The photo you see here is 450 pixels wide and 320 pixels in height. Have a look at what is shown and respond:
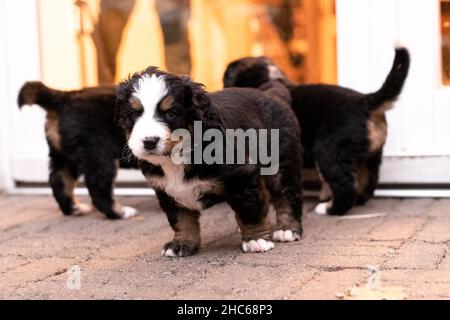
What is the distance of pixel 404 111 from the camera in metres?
4.37

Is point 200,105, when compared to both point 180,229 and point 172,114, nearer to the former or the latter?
point 172,114

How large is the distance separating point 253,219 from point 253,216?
21 mm

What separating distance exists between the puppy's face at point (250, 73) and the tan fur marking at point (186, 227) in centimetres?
140

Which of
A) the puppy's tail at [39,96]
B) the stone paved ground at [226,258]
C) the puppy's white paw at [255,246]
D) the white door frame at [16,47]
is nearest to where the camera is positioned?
the stone paved ground at [226,258]

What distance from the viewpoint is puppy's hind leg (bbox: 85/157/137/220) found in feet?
13.6

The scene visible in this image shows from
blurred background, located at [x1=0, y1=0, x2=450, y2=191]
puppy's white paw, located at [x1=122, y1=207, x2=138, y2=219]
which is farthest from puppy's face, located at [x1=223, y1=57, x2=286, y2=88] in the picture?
puppy's white paw, located at [x1=122, y1=207, x2=138, y2=219]

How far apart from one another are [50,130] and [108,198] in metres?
0.52

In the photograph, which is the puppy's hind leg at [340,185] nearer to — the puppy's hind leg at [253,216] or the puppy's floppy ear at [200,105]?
→ the puppy's hind leg at [253,216]

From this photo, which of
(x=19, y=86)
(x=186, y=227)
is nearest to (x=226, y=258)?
(x=186, y=227)

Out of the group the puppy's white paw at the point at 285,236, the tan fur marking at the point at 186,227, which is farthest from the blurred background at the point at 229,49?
the tan fur marking at the point at 186,227

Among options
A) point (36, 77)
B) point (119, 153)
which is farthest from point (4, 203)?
point (119, 153)

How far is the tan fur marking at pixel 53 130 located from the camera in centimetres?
419

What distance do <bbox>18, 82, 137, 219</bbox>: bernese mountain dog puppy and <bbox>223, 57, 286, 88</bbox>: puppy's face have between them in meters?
0.74

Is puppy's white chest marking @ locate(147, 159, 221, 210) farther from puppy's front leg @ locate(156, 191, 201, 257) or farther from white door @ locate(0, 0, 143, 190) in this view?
white door @ locate(0, 0, 143, 190)
